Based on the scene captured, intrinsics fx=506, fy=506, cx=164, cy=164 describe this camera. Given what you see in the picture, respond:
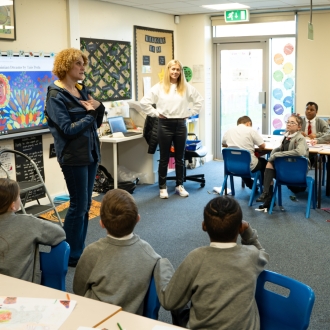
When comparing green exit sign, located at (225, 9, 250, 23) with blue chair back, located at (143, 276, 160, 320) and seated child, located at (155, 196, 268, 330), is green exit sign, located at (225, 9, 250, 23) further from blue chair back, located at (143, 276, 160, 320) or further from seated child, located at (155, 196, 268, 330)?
blue chair back, located at (143, 276, 160, 320)

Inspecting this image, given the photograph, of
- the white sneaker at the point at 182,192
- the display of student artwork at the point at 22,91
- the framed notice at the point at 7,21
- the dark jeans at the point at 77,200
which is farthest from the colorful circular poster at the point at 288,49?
the dark jeans at the point at 77,200

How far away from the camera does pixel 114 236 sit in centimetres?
209

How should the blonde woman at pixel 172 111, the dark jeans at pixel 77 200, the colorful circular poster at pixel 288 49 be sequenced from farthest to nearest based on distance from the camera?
the colorful circular poster at pixel 288 49, the blonde woman at pixel 172 111, the dark jeans at pixel 77 200

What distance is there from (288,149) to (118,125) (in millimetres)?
2276

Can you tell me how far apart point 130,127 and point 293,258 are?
3.36 m

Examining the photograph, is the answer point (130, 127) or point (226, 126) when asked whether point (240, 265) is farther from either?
point (226, 126)

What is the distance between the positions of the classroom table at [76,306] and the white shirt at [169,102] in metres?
4.05

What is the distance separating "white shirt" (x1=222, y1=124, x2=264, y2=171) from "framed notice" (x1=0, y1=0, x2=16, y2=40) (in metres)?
2.57

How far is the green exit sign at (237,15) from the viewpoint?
25.0 feet

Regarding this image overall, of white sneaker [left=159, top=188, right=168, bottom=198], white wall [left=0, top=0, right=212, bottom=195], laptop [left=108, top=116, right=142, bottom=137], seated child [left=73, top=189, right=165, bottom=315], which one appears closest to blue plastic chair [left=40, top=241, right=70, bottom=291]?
seated child [left=73, top=189, right=165, bottom=315]

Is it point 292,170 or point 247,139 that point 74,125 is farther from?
point 247,139

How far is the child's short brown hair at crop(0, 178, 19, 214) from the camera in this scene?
2.35 m

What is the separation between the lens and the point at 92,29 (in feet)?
20.7

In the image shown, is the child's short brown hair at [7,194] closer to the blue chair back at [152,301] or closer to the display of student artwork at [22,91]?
the blue chair back at [152,301]
